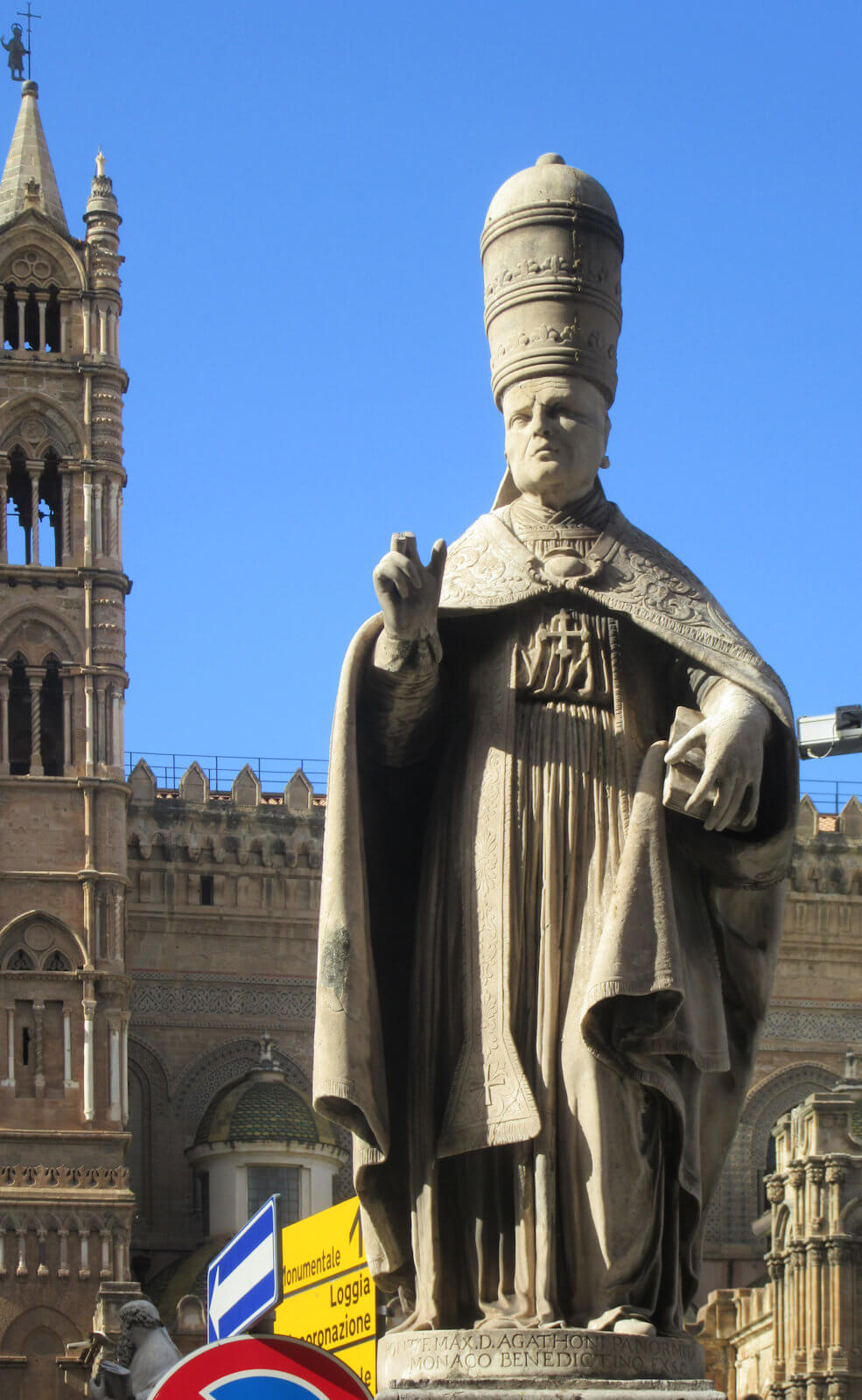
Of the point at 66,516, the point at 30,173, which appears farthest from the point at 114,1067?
the point at 30,173

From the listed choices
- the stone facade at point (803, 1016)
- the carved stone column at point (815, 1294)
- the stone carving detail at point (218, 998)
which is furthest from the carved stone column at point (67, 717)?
the carved stone column at point (815, 1294)

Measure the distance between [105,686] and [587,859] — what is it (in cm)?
3394

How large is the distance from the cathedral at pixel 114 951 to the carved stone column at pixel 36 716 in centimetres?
5

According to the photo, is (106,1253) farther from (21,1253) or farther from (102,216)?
(102,216)

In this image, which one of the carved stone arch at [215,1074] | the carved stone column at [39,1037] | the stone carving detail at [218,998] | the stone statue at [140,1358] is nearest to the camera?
the stone statue at [140,1358]

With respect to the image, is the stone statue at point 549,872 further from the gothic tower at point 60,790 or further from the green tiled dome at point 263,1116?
the green tiled dome at point 263,1116

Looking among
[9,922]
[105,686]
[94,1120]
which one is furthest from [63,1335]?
[105,686]

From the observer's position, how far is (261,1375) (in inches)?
168

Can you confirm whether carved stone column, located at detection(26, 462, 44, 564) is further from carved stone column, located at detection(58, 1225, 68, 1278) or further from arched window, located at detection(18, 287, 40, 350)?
carved stone column, located at detection(58, 1225, 68, 1278)

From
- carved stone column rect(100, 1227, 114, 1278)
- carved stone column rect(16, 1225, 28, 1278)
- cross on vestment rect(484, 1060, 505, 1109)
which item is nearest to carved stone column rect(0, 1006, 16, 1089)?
carved stone column rect(16, 1225, 28, 1278)

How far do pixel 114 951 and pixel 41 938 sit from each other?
1050mm

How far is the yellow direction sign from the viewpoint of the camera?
952 centimetres

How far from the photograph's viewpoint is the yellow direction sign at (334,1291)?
375 inches

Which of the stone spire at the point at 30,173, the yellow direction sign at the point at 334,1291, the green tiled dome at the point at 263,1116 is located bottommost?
the yellow direction sign at the point at 334,1291
